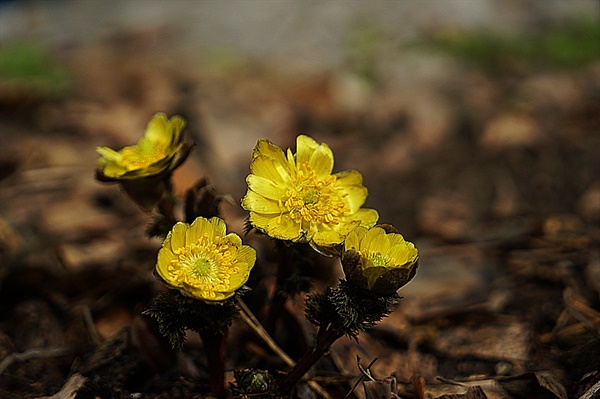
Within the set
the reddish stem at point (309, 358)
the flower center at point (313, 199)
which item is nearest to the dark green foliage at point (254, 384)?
the reddish stem at point (309, 358)

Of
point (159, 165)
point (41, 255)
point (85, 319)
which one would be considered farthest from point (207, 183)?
point (41, 255)

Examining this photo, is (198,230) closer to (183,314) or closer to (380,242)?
(183,314)

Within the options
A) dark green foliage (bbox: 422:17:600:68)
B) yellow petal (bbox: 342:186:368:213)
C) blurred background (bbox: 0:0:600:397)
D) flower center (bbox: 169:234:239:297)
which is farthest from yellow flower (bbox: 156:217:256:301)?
dark green foliage (bbox: 422:17:600:68)

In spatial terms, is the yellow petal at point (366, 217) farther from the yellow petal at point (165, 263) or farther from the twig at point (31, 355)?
the twig at point (31, 355)

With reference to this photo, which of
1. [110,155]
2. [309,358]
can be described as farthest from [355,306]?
[110,155]

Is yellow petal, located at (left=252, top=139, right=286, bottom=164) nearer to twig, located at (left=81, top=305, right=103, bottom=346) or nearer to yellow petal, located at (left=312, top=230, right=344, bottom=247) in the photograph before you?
yellow petal, located at (left=312, top=230, right=344, bottom=247)

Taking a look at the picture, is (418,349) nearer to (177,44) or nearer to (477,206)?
(477,206)
